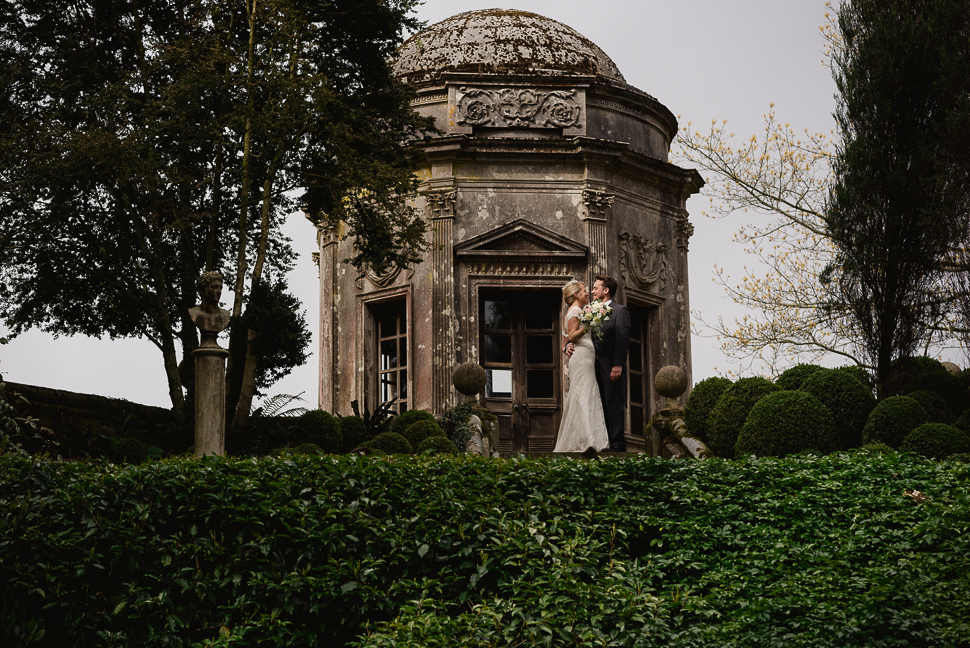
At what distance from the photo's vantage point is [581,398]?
12.9m

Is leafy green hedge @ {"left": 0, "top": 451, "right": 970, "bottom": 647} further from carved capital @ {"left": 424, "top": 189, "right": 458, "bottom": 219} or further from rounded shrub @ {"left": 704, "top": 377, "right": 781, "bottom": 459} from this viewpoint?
carved capital @ {"left": 424, "top": 189, "right": 458, "bottom": 219}

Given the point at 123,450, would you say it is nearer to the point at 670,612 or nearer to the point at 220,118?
the point at 220,118

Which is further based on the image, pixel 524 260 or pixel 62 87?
pixel 524 260

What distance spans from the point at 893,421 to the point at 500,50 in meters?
10.1

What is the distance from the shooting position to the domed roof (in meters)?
19.0

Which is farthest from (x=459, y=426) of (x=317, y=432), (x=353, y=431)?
(x=317, y=432)

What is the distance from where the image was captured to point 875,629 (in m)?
6.73

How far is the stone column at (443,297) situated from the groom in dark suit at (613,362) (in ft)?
15.3

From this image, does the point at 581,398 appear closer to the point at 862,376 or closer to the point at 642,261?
the point at 862,376

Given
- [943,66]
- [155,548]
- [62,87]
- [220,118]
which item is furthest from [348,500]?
[943,66]

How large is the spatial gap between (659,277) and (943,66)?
6232 millimetres

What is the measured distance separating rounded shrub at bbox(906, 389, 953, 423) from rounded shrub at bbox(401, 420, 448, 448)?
588 centimetres

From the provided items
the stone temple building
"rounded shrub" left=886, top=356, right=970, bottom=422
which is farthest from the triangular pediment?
"rounded shrub" left=886, top=356, right=970, bottom=422

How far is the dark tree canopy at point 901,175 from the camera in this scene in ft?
46.5
